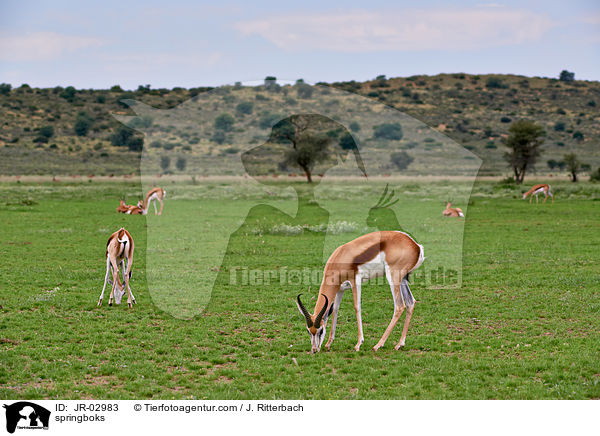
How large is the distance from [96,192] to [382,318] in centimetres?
4423

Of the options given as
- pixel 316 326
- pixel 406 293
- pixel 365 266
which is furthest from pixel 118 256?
pixel 406 293

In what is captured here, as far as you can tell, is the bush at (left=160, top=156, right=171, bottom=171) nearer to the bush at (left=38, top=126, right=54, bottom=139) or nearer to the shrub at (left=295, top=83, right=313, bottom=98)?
the shrub at (left=295, top=83, right=313, bottom=98)

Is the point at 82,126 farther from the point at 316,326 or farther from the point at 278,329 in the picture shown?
the point at 316,326

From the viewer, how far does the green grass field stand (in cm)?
761

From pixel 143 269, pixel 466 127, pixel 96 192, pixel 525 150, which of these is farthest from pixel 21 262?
pixel 466 127

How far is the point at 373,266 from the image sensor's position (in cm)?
895

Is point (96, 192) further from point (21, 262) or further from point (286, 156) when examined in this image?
point (21, 262)

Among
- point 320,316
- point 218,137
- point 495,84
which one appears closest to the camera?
point 320,316

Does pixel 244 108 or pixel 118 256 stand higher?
pixel 244 108

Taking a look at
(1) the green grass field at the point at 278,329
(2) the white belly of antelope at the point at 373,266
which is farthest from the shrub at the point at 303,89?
(2) the white belly of antelope at the point at 373,266
